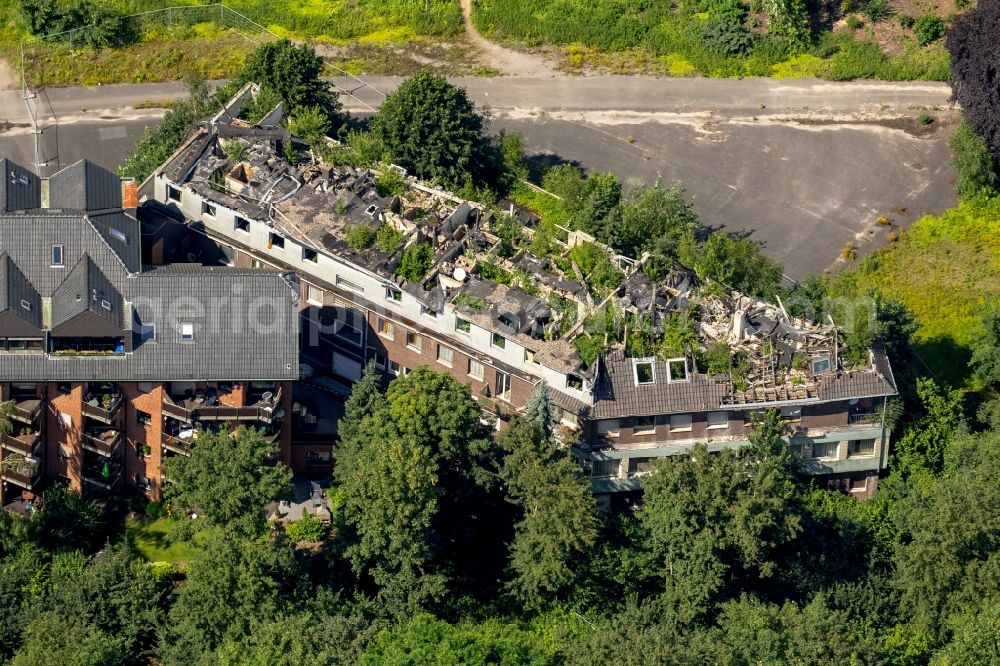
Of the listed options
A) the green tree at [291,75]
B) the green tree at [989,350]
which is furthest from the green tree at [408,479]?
the green tree at [989,350]

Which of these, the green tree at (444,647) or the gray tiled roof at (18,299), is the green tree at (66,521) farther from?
the green tree at (444,647)

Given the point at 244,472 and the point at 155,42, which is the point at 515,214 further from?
the point at 155,42

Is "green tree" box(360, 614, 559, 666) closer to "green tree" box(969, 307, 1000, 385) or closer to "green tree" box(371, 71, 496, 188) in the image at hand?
"green tree" box(371, 71, 496, 188)

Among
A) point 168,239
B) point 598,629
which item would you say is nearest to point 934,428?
point 598,629

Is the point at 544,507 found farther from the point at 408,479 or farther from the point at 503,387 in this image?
the point at 503,387

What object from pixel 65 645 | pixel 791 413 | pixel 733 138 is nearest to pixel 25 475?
pixel 65 645

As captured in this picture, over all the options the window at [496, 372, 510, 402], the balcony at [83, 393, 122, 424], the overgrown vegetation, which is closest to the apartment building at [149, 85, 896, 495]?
the window at [496, 372, 510, 402]
